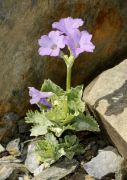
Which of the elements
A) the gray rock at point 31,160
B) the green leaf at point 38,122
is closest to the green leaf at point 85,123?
the green leaf at point 38,122

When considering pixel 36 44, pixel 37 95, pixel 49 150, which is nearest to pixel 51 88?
pixel 37 95

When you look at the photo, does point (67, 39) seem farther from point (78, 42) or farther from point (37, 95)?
point (37, 95)

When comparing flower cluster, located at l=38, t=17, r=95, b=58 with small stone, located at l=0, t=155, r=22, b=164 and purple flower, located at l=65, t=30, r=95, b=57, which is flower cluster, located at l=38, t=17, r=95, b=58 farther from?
small stone, located at l=0, t=155, r=22, b=164

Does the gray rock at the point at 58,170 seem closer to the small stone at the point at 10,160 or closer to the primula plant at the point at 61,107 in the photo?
the primula plant at the point at 61,107

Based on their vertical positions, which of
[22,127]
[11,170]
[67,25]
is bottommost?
[11,170]

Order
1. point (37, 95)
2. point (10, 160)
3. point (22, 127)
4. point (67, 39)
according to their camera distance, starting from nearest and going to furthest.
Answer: point (67, 39)
point (37, 95)
point (10, 160)
point (22, 127)

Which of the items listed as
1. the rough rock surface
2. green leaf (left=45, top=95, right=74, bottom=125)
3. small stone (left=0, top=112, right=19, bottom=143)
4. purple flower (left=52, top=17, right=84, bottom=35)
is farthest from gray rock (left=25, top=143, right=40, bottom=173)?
purple flower (left=52, top=17, right=84, bottom=35)

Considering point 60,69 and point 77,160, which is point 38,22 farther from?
point 77,160
